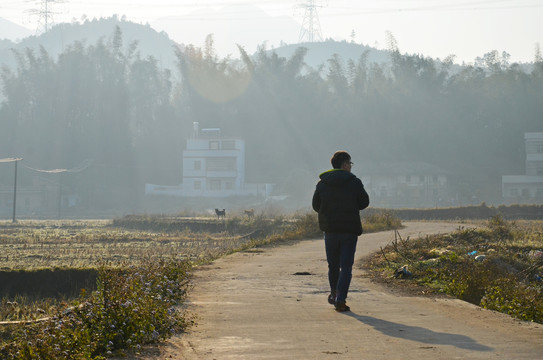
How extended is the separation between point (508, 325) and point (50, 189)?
80.9 m

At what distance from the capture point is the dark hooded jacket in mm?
8508

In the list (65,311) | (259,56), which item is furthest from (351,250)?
(259,56)

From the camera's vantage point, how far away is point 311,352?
599 cm

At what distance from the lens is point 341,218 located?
8500 mm

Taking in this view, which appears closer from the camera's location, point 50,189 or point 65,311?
point 65,311

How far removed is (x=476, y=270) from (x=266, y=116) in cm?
8661

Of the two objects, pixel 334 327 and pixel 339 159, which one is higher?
pixel 339 159

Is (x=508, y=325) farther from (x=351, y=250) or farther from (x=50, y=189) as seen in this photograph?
(x=50, y=189)

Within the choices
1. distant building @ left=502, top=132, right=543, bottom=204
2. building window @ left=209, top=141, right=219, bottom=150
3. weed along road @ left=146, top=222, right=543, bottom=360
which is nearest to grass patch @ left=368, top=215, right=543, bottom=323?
weed along road @ left=146, top=222, right=543, bottom=360

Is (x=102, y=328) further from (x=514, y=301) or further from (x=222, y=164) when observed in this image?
A: (x=222, y=164)

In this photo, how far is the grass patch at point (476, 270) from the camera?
9281 mm

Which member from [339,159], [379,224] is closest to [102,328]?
[339,159]

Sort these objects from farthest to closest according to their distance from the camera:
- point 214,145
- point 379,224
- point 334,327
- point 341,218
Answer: point 214,145
point 379,224
point 341,218
point 334,327

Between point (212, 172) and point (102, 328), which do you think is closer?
point (102, 328)
